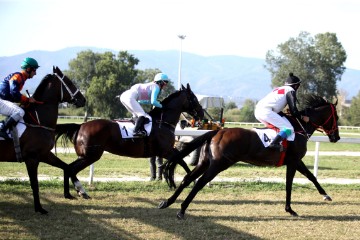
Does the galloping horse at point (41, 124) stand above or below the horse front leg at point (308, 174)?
above

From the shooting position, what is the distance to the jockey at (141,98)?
32.2 ft

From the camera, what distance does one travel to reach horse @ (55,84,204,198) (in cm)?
967

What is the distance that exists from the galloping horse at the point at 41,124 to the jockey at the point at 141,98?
47.7 inches

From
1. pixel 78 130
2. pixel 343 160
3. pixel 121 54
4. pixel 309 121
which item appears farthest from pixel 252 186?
pixel 121 54

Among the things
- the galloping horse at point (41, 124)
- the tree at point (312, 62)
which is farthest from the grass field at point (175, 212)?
the tree at point (312, 62)

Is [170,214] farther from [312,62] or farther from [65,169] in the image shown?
[312,62]

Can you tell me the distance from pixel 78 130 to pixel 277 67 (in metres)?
65.6

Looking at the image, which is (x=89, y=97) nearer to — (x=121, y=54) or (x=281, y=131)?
(x=121, y=54)

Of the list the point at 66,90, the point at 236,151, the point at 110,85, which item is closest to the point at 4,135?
the point at 66,90

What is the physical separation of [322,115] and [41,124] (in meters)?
5.23

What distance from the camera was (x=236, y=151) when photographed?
27.5ft

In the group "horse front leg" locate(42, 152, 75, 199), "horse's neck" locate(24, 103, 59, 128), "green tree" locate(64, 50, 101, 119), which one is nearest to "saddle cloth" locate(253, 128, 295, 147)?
"horse's neck" locate(24, 103, 59, 128)

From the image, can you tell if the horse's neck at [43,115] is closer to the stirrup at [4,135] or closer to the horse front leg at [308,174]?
the stirrup at [4,135]

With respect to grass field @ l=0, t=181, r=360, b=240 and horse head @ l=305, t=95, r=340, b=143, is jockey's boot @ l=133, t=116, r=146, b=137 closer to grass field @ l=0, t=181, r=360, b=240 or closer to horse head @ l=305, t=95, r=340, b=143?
grass field @ l=0, t=181, r=360, b=240
